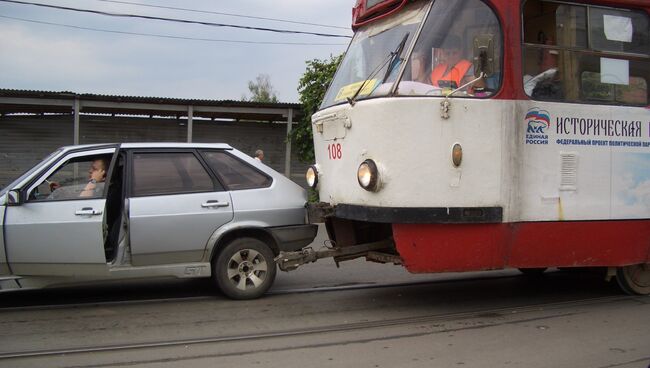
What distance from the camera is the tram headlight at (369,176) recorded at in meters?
5.35

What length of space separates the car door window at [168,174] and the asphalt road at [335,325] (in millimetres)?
1268

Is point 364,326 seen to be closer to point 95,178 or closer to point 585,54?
point 95,178

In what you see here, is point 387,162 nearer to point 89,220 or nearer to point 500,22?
point 500,22

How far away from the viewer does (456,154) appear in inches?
209

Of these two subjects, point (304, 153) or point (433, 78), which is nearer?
point (433, 78)

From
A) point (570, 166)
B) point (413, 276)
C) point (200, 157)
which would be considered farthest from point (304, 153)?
point (570, 166)

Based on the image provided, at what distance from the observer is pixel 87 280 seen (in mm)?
5961

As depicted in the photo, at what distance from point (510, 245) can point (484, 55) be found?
6.05 ft

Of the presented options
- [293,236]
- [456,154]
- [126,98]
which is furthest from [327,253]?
[126,98]

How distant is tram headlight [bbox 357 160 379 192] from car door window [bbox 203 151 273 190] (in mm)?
1578

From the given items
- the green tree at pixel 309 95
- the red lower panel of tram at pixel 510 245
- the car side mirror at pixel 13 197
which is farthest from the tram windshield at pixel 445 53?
the green tree at pixel 309 95

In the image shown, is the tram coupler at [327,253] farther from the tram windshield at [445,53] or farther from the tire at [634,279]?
the tire at [634,279]

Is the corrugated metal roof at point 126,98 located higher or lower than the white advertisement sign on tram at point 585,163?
higher

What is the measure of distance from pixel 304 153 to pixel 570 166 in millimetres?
11970
